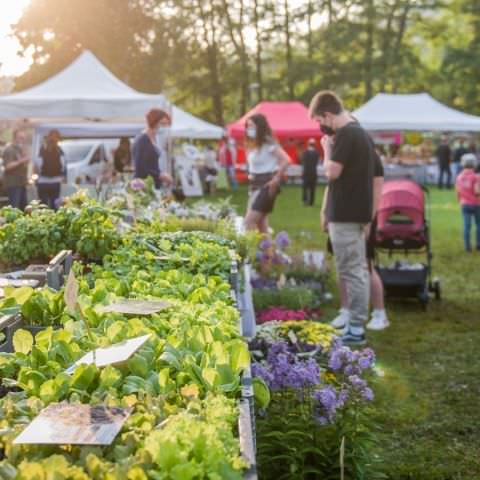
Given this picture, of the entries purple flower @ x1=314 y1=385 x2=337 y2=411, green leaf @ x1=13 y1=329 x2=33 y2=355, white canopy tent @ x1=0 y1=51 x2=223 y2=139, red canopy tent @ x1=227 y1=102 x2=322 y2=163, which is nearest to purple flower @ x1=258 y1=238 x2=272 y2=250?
white canopy tent @ x1=0 y1=51 x2=223 y2=139

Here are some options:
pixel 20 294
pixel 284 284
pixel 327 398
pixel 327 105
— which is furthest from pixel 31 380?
pixel 284 284

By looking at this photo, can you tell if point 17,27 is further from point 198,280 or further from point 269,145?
point 198,280

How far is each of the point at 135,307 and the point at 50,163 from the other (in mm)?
10623

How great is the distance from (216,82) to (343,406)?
37.7m

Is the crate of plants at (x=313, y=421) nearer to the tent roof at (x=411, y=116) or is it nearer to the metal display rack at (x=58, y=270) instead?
the metal display rack at (x=58, y=270)

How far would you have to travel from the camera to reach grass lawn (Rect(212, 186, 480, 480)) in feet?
13.9

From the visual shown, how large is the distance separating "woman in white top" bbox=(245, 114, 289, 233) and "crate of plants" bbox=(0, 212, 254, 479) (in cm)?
524

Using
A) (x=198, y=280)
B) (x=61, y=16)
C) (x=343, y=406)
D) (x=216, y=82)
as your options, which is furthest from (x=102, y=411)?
(x=216, y=82)

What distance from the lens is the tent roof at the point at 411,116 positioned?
14805 millimetres

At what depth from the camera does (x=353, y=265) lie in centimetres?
620

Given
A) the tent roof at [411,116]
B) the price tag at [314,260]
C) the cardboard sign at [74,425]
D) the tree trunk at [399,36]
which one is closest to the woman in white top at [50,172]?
the tent roof at [411,116]

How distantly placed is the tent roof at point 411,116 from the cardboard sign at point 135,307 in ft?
39.3

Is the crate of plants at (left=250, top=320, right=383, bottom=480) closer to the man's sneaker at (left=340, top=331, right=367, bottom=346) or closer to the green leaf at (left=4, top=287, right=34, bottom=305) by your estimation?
the green leaf at (left=4, top=287, right=34, bottom=305)

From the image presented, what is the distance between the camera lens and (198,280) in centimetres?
347
